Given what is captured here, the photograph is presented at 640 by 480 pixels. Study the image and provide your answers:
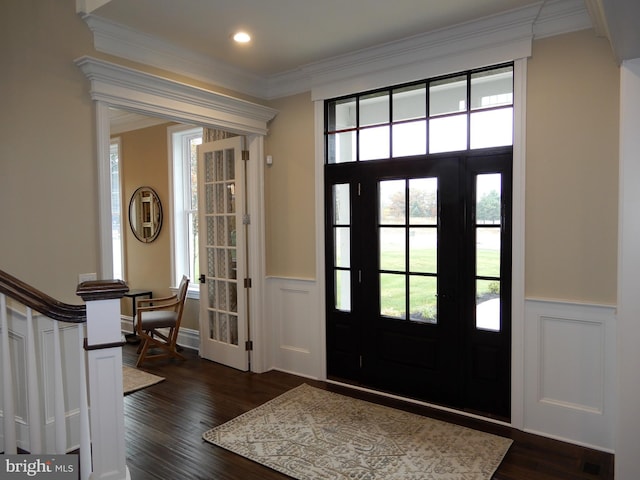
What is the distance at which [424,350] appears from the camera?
3.69m

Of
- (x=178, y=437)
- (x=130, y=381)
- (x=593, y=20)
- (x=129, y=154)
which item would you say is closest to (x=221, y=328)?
(x=130, y=381)

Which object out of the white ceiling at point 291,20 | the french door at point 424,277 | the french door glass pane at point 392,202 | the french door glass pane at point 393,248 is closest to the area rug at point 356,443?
the french door at point 424,277

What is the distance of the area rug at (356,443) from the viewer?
8.89 ft

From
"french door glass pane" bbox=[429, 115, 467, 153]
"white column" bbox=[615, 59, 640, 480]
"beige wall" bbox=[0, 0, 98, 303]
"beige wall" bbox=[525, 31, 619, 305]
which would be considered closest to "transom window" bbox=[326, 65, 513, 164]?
"french door glass pane" bbox=[429, 115, 467, 153]

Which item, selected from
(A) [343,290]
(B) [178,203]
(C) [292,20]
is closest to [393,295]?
(A) [343,290]

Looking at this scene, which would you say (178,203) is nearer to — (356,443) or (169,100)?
(169,100)

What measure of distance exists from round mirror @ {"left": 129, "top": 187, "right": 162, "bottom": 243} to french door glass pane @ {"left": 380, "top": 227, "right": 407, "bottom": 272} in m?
3.26

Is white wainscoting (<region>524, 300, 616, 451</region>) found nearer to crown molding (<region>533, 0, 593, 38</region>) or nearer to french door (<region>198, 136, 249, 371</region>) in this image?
crown molding (<region>533, 0, 593, 38</region>)

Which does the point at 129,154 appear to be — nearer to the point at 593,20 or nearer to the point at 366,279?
the point at 366,279

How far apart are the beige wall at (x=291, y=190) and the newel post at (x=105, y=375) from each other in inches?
104

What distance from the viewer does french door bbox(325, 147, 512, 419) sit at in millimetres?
3354

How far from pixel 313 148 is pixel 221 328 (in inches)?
85.8

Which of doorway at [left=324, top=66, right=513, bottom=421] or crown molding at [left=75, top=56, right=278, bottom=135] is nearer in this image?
crown molding at [left=75, top=56, right=278, bottom=135]

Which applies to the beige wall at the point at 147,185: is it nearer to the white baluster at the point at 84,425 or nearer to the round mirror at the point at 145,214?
the round mirror at the point at 145,214
